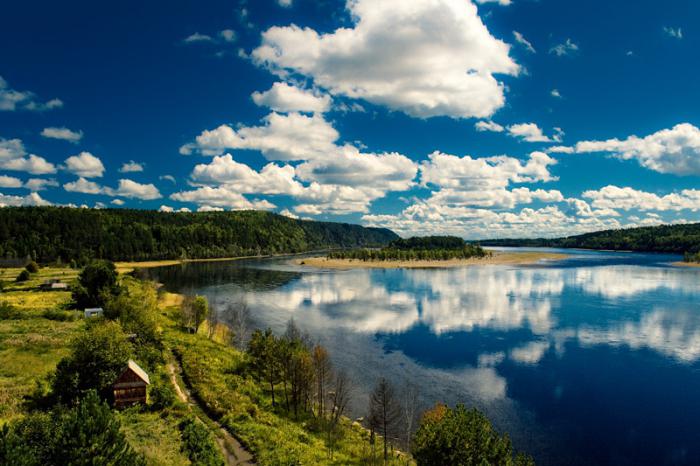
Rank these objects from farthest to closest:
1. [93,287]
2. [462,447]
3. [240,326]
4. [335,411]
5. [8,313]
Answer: [93,287] < [240,326] < [8,313] < [335,411] < [462,447]

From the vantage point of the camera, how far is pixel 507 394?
51.7 metres

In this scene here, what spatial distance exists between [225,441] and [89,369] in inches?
580

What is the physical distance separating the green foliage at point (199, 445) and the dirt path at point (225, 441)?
53.4 inches

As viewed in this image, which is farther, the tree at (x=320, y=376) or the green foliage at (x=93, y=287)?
the green foliage at (x=93, y=287)

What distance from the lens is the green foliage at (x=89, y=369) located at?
39.0 meters

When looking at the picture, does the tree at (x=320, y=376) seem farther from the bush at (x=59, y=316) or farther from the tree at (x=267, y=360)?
the bush at (x=59, y=316)

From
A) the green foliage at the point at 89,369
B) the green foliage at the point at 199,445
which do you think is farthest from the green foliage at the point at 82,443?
the green foliage at the point at 89,369

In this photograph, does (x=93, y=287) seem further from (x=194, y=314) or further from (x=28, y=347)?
(x=28, y=347)

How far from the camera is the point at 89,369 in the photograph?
39.6m

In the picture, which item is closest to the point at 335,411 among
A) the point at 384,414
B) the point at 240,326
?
the point at 384,414

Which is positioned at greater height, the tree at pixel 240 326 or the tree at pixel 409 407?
the tree at pixel 240 326

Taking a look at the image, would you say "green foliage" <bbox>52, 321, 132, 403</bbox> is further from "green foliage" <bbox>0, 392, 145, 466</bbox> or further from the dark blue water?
the dark blue water

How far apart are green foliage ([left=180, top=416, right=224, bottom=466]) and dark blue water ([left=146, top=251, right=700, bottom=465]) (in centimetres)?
1765

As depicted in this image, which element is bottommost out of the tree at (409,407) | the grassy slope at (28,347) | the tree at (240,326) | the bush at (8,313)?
the tree at (409,407)
